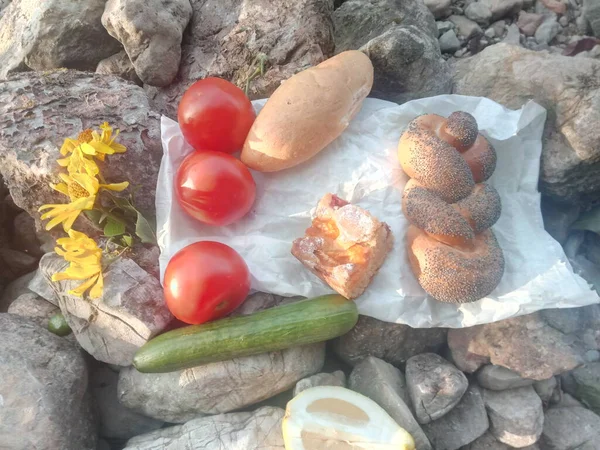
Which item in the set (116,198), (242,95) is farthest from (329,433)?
(242,95)

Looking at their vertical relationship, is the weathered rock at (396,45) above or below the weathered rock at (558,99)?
above

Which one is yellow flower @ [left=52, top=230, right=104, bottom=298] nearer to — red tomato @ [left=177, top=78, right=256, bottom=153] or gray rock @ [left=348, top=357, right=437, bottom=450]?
red tomato @ [left=177, top=78, right=256, bottom=153]

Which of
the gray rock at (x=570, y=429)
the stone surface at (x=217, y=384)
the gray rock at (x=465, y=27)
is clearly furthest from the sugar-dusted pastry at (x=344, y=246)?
the gray rock at (x=465, y=27)

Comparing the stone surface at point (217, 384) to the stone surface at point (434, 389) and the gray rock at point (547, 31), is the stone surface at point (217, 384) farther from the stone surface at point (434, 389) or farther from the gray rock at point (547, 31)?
the gray rock at point (547, 31)

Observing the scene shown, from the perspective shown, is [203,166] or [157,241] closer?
[203,166]

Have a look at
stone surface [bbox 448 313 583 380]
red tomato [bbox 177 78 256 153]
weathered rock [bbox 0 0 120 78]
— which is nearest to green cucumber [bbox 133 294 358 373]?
stone surface [bbox 448 313 583 380]

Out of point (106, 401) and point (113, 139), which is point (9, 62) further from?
point (106, 401)
